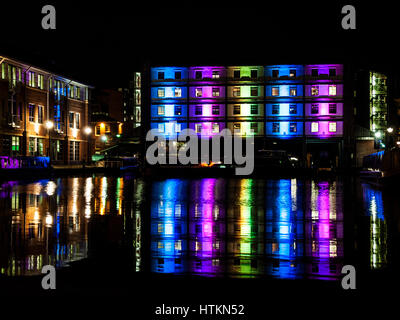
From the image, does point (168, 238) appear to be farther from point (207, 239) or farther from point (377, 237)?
point (377, 237)

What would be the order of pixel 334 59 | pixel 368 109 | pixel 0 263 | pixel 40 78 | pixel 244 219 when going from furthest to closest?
pixel 368 109 → pixel 334 59 → pixel 40 78 → pixel 244 219 → pixel 0 263

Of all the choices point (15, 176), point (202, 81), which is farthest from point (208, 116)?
point (15, 176)

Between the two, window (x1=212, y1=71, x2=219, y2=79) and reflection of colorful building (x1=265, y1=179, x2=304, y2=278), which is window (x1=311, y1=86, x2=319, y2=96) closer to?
window (x1=212, y1=71, x2=219, y2=79)

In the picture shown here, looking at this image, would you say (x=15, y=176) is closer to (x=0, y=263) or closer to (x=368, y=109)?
(x=0, y=263)

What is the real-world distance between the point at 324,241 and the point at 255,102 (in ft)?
203

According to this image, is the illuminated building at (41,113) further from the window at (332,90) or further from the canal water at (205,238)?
the window at (332,90)

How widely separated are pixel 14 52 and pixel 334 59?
4563cm

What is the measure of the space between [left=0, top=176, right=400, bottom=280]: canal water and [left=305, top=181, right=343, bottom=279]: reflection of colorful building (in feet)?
0.05

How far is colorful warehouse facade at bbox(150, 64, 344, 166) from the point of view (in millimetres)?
68062

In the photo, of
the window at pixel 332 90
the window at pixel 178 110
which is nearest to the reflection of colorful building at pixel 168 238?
the window at pixel 178 110

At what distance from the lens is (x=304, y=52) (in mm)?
70625

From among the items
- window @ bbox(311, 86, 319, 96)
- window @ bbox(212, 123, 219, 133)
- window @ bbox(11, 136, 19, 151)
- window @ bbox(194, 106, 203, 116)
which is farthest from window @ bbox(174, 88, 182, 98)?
window @ bbox(11, 136, 19, 151)

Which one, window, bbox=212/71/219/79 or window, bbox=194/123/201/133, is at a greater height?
window, bbox=212/71/219/79

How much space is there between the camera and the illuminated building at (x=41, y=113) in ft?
136
